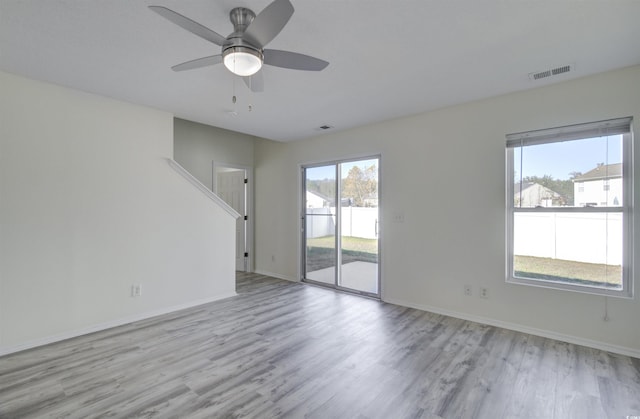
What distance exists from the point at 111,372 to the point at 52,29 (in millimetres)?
2597

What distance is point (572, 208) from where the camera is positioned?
2848 mm

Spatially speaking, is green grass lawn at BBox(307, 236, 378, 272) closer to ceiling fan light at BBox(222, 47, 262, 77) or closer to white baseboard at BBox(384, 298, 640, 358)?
white baseboard at BBox(384, 298, 640, 358)

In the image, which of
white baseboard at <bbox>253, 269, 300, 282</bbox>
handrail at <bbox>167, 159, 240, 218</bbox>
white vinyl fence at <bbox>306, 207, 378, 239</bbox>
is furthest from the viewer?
white baseboard at <bbox>253, 269, 300, 282</bbox>

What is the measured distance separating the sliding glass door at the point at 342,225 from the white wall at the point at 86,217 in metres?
1.87

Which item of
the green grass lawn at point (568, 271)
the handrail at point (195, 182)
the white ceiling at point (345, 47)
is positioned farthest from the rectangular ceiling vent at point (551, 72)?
the handrail at point (195, 182)

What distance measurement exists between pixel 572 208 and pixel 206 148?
5.20 metres

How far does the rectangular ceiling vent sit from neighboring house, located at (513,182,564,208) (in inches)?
42.1

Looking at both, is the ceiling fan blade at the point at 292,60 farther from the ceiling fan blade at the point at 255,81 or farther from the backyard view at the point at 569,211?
the backyard view at the point at 569,211

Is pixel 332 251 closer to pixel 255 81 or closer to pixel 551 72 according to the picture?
pixel 255 81

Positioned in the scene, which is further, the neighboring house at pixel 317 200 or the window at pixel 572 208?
the neighboring house at pixel 317 200

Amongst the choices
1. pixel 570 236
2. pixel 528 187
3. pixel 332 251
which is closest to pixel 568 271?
pixel 570 236

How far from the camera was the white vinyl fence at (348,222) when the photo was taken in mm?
4305

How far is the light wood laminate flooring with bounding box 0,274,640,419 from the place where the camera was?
1.89 meters

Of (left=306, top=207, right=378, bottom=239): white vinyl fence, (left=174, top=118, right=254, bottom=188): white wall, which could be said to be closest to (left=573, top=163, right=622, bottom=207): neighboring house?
(left=306, top=207, right=378, bottom=239): white vinyl fence
